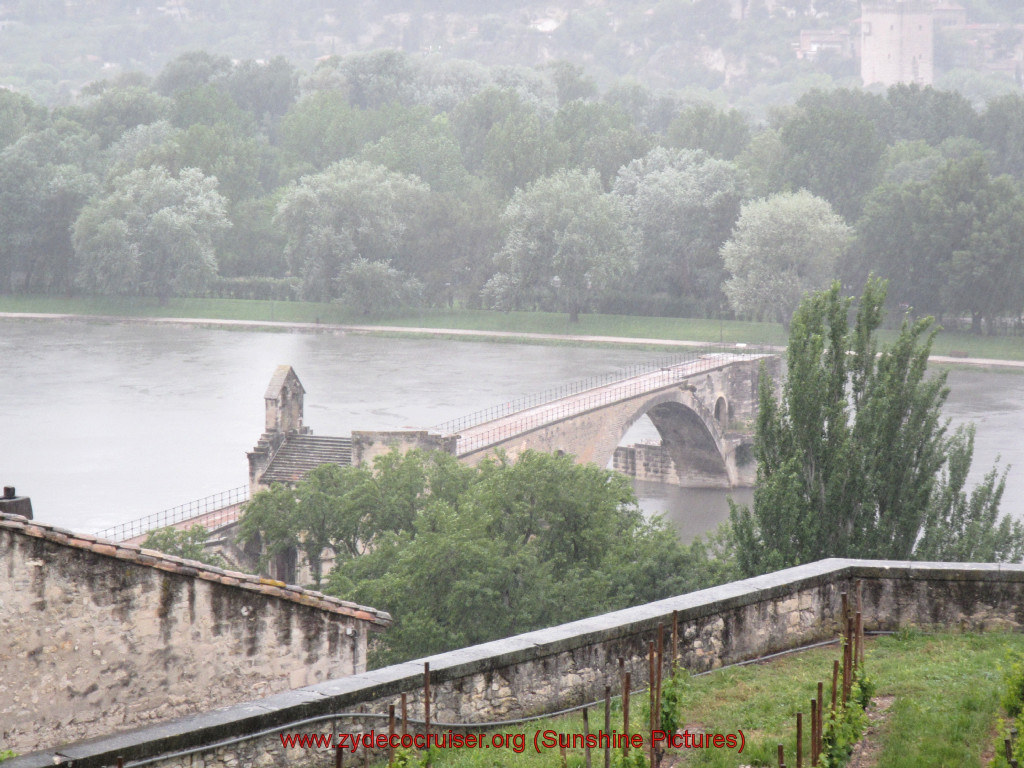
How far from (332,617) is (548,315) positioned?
73.7m

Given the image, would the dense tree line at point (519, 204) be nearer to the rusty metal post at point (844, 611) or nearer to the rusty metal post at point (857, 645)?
the rusty metal post at point (844, 611)

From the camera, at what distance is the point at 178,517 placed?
147 ft

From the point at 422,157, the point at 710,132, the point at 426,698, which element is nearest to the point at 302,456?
the point at 426,698

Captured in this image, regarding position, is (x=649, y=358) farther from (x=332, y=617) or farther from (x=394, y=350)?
(x=332, y=617)

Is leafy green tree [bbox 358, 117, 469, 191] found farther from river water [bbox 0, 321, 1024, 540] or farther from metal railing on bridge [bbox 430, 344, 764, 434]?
metal railing on bridge [bbox 430, 344, 764, 434]

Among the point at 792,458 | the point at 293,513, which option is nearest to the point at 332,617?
the point at 792,458

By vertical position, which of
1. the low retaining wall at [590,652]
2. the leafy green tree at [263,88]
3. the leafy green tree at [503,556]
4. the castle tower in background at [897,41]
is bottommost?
the leafy green tree at [503,556]

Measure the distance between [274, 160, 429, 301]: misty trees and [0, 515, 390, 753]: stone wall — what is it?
7318 cm

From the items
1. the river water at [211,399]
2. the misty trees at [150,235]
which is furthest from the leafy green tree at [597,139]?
the misty trees at [150,235]

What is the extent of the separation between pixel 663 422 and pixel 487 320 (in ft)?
103

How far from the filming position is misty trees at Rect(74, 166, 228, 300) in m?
88.5

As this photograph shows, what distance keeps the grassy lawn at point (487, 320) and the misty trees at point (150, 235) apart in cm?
164

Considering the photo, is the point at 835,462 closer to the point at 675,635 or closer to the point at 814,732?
the point at 675,635

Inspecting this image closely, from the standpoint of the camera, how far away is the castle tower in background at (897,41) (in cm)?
18912
